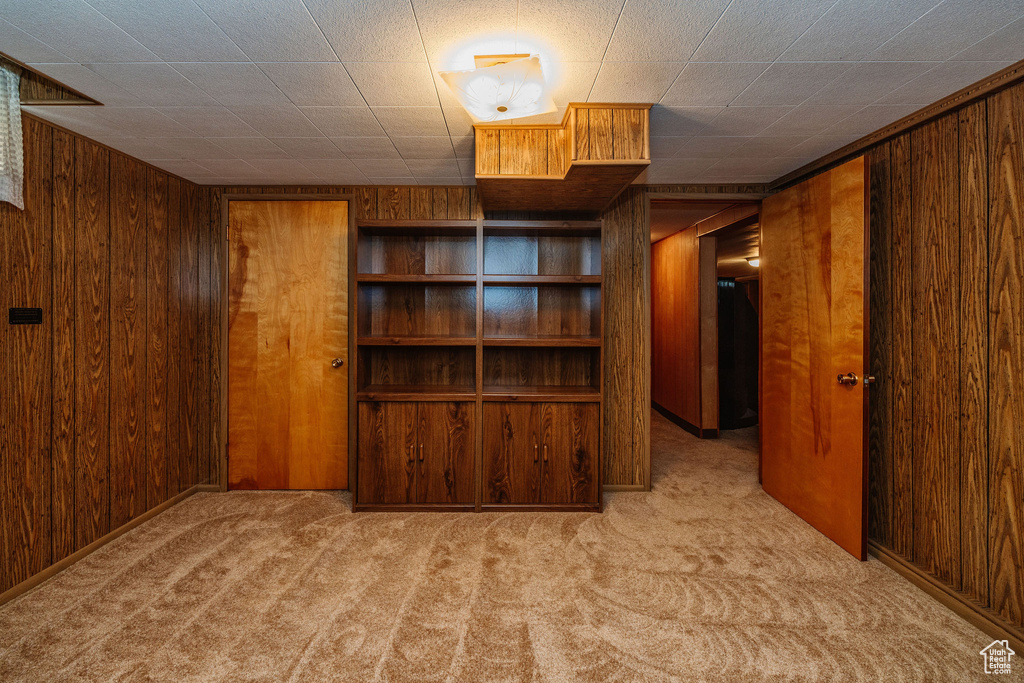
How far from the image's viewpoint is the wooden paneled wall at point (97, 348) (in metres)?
2.13

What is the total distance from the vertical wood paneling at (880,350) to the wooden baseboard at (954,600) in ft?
0.37

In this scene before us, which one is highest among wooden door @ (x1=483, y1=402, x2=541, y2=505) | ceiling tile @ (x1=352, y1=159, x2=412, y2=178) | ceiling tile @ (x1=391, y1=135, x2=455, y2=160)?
ceiling tile @ (x1=352, y1=159, x2=412, y2=178)

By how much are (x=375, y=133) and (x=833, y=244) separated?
2.68m

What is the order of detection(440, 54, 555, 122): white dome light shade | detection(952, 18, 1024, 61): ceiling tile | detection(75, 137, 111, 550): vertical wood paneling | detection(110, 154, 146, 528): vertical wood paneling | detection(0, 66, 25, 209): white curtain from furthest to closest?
detection(110, 154, 146, 528): vertical wood paneling → detection(75, 137, 111, 550): vertical wood paneling → detection(0, 66, 25, 209): white curtain → detection(440, 54, 555, 122): white dome light shade → detection(952, 18, 1024, 61): ceiling tile

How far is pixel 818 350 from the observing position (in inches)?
107

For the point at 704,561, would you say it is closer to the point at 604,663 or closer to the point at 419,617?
the point at 604,663

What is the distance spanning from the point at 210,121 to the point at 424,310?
170 centimetres

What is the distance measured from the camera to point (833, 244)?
258 centimetres

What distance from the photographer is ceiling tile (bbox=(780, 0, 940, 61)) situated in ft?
4.66

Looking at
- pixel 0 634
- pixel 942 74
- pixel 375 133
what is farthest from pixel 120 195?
pixel 942 74

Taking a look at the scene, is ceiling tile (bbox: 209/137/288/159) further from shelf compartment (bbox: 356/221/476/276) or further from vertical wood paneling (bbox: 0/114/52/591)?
shelf compartment (bbox: 356/221/476/276)

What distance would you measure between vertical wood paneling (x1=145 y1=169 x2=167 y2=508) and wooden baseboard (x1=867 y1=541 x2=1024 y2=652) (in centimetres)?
442

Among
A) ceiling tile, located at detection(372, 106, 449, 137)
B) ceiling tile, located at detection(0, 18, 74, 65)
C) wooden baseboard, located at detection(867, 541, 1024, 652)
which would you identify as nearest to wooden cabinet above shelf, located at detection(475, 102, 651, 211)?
ceiling tile, located at detection(372, 106, 449, 137)

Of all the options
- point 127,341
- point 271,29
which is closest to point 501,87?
point 271,29
